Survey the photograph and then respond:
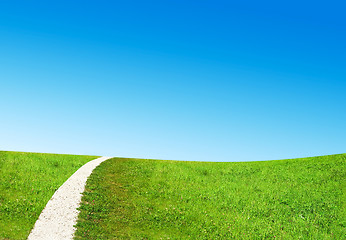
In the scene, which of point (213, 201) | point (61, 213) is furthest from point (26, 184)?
point (213, 201)

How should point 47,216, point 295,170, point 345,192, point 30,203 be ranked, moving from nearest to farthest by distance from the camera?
point 47,216, point 30,203, point 345,192, point 295,170

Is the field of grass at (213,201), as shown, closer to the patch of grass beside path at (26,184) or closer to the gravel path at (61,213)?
the gravel path at (61,213)

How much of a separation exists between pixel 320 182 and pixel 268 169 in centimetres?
569

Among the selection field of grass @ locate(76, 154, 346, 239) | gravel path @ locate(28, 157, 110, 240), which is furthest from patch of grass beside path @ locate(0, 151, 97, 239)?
field of grass @ locate(76, 154, 346, 239)

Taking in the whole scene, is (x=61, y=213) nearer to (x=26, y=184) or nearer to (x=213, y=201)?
(x=26, y=184)

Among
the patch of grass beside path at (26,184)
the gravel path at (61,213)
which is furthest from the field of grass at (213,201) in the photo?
the patch of grass beside path at (26,184)

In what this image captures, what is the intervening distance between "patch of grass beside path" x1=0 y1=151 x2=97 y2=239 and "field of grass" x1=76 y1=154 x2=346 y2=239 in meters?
3.09

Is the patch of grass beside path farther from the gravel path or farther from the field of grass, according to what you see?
the field of grass

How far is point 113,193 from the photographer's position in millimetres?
24281

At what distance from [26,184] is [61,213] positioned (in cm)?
604

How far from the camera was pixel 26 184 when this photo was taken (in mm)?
24672

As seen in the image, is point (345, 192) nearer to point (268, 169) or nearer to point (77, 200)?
point (268, 169)

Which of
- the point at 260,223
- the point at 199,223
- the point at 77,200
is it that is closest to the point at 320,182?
the point at 260,223

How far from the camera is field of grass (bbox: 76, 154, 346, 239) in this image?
67.5ft
